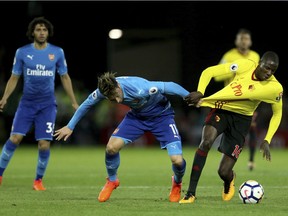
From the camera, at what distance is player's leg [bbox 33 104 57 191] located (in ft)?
37.9

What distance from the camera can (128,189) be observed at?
37.7ft

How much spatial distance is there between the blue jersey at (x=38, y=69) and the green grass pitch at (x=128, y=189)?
1.30m

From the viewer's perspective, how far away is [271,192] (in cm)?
1086

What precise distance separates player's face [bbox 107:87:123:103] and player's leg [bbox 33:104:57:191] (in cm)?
253

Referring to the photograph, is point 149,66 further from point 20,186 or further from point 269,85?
point 269,85

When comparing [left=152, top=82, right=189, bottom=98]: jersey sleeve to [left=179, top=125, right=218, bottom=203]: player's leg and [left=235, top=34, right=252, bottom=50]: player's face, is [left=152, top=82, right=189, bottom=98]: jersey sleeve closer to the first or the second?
[left=179, top=125, right=218, bottom=203]: player's leg

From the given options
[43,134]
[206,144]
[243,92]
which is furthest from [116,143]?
[43,134]

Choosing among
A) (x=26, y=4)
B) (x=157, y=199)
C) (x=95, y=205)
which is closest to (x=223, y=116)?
(x=157, y=199)

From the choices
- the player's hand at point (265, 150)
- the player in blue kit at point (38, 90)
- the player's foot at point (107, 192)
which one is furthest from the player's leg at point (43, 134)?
the player's hand at point (265, 150)

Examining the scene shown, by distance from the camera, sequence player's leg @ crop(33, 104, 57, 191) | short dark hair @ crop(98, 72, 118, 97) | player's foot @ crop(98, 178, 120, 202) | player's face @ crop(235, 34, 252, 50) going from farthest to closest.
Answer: player's face @ crop(235, 34, 252, 50), player's leg @ crop(33, 104, 57, 191), player's foot @ crop(98, 178, 120, 202), short dark hair @ crop(98, 72, 118, 97)

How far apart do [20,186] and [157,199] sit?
2.70 metres

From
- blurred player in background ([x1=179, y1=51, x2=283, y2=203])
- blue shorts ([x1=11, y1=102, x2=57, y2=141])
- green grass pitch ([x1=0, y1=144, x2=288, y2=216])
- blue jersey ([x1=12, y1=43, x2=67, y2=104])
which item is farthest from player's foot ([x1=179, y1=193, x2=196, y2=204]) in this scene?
blue jersey ([x1=12, y1=43, x2=67, y2=104])

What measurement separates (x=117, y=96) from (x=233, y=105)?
1507mm

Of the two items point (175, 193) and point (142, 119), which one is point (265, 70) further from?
point (175, 193)
